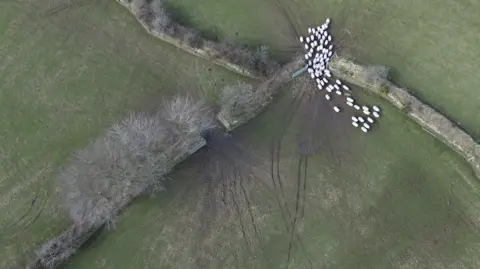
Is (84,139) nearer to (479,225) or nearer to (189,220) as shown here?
(189,220)

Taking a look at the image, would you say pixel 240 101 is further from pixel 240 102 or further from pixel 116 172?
pixel 116 172

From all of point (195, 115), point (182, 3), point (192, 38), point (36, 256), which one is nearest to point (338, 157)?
point (195, 115)

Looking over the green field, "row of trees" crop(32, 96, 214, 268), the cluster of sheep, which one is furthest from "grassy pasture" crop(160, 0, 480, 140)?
"row of trees" crop(32, 96, 214, 268)

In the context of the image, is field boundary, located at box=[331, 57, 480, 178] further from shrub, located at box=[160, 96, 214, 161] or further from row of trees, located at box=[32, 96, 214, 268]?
row of trees, located at box=[32, 96, 214, 268]

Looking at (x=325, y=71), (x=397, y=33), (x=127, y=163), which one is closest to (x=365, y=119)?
(x=325, y=71)

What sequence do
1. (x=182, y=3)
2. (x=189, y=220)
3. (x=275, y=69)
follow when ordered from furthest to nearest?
(x=182, y=3), (x=275, y=69), (x=189, y=220)

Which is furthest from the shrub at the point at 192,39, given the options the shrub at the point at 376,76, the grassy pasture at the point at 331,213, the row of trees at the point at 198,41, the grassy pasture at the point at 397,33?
the shrub at the point at 376,76
